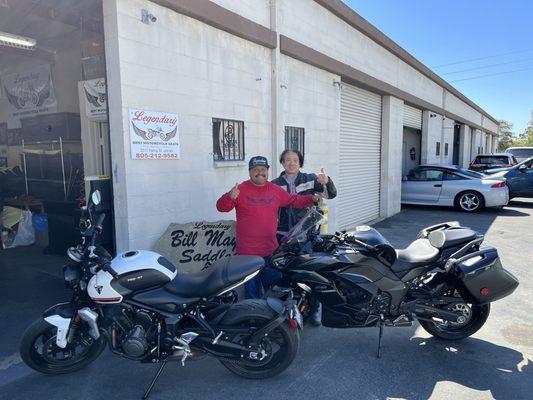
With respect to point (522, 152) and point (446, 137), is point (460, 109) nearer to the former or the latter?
point (446, 137)

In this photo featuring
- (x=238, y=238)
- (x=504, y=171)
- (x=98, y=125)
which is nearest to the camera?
(x=238, y=238)

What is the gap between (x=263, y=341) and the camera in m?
3.06

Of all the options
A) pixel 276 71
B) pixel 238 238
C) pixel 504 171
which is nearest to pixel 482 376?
pixel 238 238

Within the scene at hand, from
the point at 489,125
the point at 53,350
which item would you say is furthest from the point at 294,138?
the point at 489,125

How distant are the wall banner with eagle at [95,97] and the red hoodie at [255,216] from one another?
267 centimetres

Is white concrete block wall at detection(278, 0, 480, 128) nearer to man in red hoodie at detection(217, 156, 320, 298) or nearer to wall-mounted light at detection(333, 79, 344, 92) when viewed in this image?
wall-mounted light at detection(333, 79, 344, 92)

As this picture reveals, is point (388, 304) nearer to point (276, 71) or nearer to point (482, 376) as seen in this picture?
point (482, 376)

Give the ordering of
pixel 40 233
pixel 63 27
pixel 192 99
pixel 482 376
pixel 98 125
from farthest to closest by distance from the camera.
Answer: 1. pixel 40 233
2. pixel 63 27
3. pixel 98 125
4. pixel 192 99
5. pixel 482 376

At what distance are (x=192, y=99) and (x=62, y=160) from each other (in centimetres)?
377

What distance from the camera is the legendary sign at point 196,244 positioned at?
4.55 m

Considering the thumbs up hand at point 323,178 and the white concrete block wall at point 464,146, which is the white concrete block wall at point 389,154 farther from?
the white concrete block wall at point 464,146

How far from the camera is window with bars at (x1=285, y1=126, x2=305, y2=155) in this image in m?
6.98

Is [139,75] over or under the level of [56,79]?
under

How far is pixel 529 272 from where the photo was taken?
5918 mm
